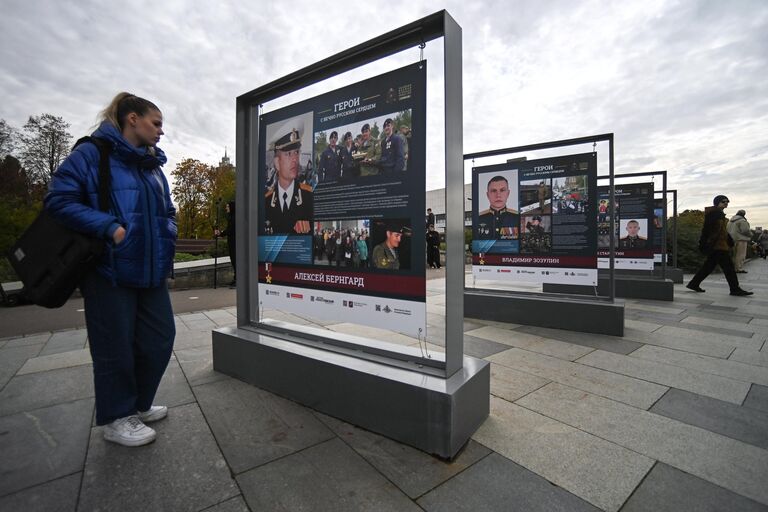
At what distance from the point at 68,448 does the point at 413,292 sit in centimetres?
232

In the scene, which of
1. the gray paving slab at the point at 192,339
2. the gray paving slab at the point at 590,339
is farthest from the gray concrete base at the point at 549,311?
the gray paving slab at the point at 192,339

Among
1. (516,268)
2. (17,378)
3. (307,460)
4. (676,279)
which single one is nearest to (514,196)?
(516,268)

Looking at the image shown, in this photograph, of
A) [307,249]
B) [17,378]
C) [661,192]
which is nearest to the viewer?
[307,249]

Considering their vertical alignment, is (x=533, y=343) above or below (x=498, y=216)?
below

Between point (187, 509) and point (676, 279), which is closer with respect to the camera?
point (187, 509)

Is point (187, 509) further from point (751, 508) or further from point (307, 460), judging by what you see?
point (751, 508)

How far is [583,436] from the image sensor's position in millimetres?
2354

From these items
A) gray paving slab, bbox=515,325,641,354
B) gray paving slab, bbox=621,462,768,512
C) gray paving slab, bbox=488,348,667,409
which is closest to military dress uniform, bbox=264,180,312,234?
gray paving slab, bbox=488,348,667,409

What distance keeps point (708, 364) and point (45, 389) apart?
20.3 ft

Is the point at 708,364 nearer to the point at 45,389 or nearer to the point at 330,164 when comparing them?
the point at 330,164

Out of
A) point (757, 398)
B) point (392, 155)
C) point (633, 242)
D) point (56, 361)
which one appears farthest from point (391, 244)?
point (633, 242)

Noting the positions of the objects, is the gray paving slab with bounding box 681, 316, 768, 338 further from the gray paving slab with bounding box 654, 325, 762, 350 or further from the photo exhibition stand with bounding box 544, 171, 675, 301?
the photo exhibition stand with bounding box 544, 171, 675, 301

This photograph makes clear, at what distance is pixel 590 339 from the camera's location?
470 centimetres

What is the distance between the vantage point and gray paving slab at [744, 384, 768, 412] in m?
2.78
